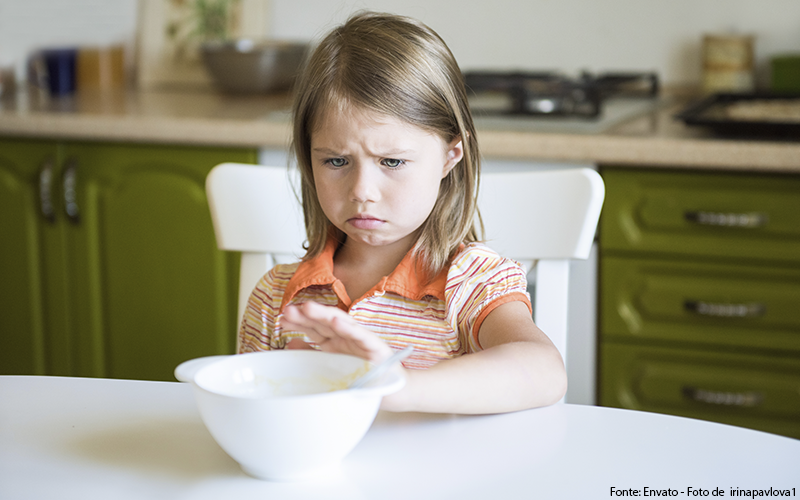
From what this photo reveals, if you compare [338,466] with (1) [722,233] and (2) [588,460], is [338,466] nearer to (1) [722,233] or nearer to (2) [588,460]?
(2) [588,460]

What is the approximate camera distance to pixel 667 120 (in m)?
1.69

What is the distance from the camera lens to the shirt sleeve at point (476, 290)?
2.74ft

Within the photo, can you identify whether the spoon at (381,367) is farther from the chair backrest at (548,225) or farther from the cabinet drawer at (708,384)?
the cabinet drawer at (708,384)

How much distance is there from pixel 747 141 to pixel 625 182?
0.71ft

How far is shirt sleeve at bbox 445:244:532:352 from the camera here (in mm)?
834

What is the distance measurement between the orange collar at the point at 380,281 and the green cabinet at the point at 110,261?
2.73 ft

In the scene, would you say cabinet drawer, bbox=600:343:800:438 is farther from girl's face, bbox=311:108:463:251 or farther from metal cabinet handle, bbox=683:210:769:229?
girl's face, bbox=311:108:463:251

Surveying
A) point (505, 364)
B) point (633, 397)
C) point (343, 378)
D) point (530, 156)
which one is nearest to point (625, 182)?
point (530, 156)

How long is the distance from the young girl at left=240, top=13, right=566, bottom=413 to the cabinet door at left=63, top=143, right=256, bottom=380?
86 centimetres

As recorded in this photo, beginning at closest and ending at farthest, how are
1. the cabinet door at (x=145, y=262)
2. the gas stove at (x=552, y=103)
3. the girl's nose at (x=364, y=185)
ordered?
1. the girl's nose at (x=364, y=185)
2. the gas stove at (x=552, y=103)
3. the cabinet door at (x=145, y=262)

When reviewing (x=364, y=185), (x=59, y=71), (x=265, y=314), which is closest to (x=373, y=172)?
(x=364, y=185)

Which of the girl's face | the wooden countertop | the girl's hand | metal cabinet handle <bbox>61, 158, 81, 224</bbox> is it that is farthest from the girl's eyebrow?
metal cabinet handle <bbox>61, 158, 81, 224</bbox>

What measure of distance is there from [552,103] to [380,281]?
0.89 meters

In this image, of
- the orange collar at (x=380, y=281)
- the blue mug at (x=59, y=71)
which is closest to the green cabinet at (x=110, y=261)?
the blue mug at (x=59, y=71)
